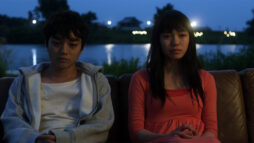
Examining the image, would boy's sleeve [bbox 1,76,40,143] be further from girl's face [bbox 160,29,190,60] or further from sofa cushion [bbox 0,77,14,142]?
girl's face [bbox 160,29,190,60]

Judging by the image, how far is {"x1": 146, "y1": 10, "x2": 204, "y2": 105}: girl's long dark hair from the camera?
6.23 feet

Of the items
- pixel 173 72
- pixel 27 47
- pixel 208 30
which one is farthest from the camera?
pixel 208 30

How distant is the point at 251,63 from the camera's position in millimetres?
4160

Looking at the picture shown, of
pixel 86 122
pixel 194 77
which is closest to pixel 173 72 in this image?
pixel 194 77

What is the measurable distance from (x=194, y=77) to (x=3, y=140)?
4.83 feet

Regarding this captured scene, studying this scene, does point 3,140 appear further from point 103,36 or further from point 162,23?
point 103,36

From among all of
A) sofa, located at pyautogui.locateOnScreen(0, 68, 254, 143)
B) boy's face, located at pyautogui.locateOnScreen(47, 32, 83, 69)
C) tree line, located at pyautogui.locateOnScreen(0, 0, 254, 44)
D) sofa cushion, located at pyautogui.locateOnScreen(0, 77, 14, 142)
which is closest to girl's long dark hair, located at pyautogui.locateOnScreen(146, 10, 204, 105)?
sofa, located at pyautogui.locateOnScreen(0, 68, 254, 143)

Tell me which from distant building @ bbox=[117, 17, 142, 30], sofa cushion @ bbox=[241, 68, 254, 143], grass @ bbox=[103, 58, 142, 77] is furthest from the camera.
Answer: distant building @ bbox=[117, 17, 142, 30]

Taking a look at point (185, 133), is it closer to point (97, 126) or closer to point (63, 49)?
point (97, 126)

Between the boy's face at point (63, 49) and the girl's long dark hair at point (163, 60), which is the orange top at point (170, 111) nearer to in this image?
the girl's long dark hair at point (163, 60)

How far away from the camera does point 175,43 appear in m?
1.87

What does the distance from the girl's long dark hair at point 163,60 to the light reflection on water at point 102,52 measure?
2.46m

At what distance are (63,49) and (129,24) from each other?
3280mm

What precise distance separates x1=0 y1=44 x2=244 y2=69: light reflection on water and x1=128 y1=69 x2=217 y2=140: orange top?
256cm
